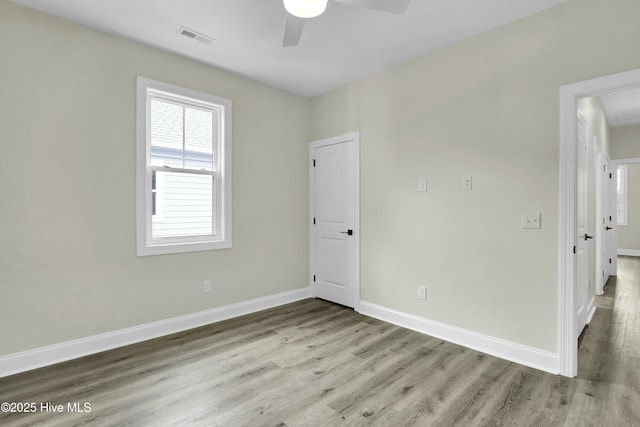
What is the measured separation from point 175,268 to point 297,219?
1710 millimetres

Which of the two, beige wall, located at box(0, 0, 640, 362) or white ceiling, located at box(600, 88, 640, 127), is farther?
white ceiling, located at box(600, 88, 640, 127)

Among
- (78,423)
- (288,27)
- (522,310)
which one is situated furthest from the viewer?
(522,310)

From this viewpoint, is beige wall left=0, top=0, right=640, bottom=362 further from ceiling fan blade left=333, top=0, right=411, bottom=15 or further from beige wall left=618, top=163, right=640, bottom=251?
beige wall left=618, top=163, right=640, bottom=251

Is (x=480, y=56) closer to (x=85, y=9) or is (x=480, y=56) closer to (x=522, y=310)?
(x=522, y=310)

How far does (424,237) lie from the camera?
317 centimetres

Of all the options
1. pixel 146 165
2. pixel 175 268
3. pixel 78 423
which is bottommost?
pixel 78 423

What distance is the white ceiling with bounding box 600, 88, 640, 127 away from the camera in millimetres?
3895

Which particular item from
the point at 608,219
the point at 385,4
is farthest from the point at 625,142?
the point at 385,4

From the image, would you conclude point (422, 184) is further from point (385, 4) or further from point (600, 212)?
point (600, 212)

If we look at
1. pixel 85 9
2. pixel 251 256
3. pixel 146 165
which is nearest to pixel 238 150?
pixel 146 165

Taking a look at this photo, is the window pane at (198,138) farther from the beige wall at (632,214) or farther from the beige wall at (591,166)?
the beige wall at (632,214)

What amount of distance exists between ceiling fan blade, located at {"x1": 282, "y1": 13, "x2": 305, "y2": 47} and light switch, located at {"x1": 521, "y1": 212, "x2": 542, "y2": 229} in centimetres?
227

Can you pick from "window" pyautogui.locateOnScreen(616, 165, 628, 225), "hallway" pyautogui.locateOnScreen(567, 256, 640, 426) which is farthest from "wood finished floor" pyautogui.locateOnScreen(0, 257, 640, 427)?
"window" pyautogui.locateOnScreen(616, 165, 628, 225)

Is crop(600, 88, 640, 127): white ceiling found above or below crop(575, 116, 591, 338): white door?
above
